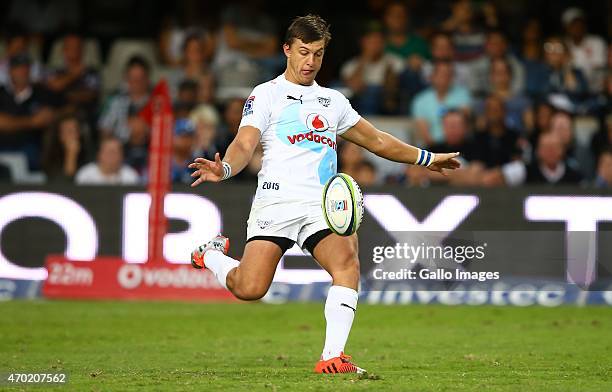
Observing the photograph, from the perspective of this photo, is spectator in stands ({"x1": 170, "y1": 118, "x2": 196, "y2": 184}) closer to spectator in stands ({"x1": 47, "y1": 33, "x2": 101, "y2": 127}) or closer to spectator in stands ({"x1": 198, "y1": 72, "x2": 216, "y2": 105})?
spectator in stands ({"x1": 198, "y1": 72, "x2": 216, "y2": 105})

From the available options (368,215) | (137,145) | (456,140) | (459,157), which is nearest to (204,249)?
(368,215)

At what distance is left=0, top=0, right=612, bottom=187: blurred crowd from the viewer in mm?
16422

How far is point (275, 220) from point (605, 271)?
Answer: 585cm

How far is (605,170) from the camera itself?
16172 millimetres

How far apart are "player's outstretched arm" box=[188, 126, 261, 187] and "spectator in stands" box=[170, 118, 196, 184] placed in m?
8.10

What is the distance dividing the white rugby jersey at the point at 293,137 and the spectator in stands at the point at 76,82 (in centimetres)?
976

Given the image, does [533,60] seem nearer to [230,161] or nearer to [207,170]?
[230,161]

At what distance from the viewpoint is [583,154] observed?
1748 cm

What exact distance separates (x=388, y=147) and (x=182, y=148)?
818cm

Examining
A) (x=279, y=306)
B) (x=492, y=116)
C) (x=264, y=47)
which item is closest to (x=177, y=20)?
(x=264, y=47)

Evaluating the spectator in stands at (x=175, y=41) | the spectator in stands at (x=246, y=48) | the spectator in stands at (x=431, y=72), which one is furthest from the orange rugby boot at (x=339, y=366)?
the spectator in stands at (x=175, y=41)

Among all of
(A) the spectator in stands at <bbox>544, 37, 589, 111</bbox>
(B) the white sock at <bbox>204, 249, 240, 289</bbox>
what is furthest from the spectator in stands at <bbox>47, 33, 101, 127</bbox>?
(B) the white sock at <bbox>204, 249, 240, 289</bbox>

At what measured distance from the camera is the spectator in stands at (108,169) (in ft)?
52.8

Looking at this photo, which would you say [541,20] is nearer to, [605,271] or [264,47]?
[264,47]
